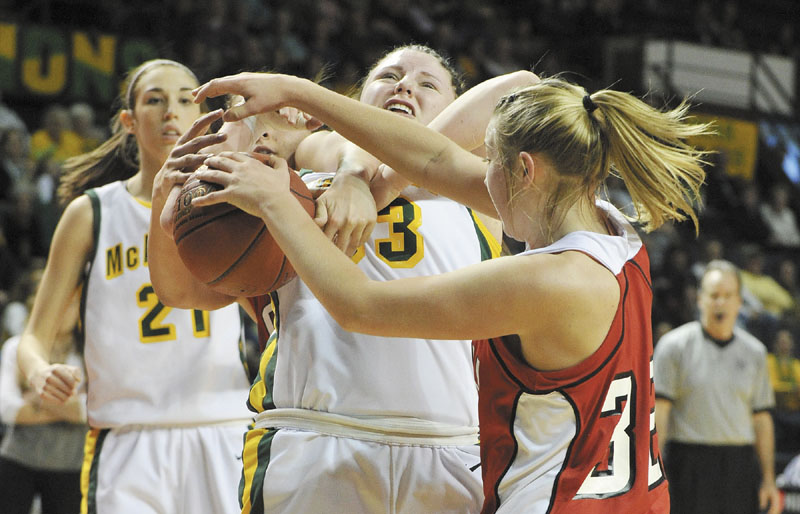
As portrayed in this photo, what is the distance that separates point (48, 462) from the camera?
5.13m

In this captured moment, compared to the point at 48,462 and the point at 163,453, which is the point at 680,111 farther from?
the point at 48,462

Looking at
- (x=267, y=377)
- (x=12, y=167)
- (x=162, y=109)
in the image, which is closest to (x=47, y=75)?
(x=12, y=167)

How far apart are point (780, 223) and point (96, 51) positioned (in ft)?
29.9

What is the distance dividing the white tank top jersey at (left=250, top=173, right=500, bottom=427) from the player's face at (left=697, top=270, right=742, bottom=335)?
4.40 metres

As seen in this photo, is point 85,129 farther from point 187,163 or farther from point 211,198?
point 211,198

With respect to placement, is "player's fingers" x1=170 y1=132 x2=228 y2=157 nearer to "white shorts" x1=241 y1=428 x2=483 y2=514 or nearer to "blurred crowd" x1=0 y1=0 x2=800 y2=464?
"white shorts" x1=241 y1=428 x2=483 y2=514

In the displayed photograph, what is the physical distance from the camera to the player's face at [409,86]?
2.77m

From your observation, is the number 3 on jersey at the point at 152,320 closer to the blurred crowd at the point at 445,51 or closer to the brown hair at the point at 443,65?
the brown hair at the point at 443,65

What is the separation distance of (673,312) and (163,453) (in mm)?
7948

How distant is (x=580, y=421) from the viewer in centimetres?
207

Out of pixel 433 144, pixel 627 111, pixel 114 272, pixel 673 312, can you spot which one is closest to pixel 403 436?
pixel 433 144

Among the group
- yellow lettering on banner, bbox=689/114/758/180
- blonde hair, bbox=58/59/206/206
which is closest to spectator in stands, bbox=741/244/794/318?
yellow lettering on banner, bbox=689/114/758/180

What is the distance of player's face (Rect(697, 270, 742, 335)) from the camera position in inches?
261

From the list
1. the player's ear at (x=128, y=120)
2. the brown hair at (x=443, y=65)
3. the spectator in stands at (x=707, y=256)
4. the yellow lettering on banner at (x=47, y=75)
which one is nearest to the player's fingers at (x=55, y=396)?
the player's ear at (x=128, y=120)
